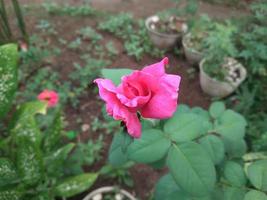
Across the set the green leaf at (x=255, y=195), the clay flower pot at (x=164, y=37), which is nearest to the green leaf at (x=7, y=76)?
the green leaf at (x=255, y=195)

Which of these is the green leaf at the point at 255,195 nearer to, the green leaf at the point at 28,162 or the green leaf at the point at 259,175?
the green leaf at the point at 259,175

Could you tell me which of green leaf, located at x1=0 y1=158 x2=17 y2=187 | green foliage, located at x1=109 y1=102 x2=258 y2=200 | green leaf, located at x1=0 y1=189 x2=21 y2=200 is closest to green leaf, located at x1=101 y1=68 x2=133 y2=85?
green foliage, located at x1=109 y1=102 x2=258 y2=200

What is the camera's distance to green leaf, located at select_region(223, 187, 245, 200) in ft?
3.74

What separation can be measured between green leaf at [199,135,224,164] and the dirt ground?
1.23 m

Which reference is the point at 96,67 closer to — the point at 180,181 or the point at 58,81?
the point at 58,81

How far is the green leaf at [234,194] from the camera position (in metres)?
1.14

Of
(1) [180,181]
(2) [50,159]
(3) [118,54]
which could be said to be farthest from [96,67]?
(1) [180,181]

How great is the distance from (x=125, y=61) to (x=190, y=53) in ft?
2.11

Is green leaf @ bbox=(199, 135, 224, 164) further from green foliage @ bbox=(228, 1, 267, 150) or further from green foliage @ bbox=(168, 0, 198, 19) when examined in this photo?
green foliage @ bbox=(168, 0, 198, 19)

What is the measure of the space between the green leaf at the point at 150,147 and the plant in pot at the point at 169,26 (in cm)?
249

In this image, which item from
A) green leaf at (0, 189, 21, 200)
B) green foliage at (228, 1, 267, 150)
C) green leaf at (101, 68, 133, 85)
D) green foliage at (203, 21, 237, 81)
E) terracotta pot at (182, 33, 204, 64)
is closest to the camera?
green leaf at (101, 68, 133, 85)

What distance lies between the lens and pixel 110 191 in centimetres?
221

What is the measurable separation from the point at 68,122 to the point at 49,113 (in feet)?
0.66

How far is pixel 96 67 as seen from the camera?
3.16m
